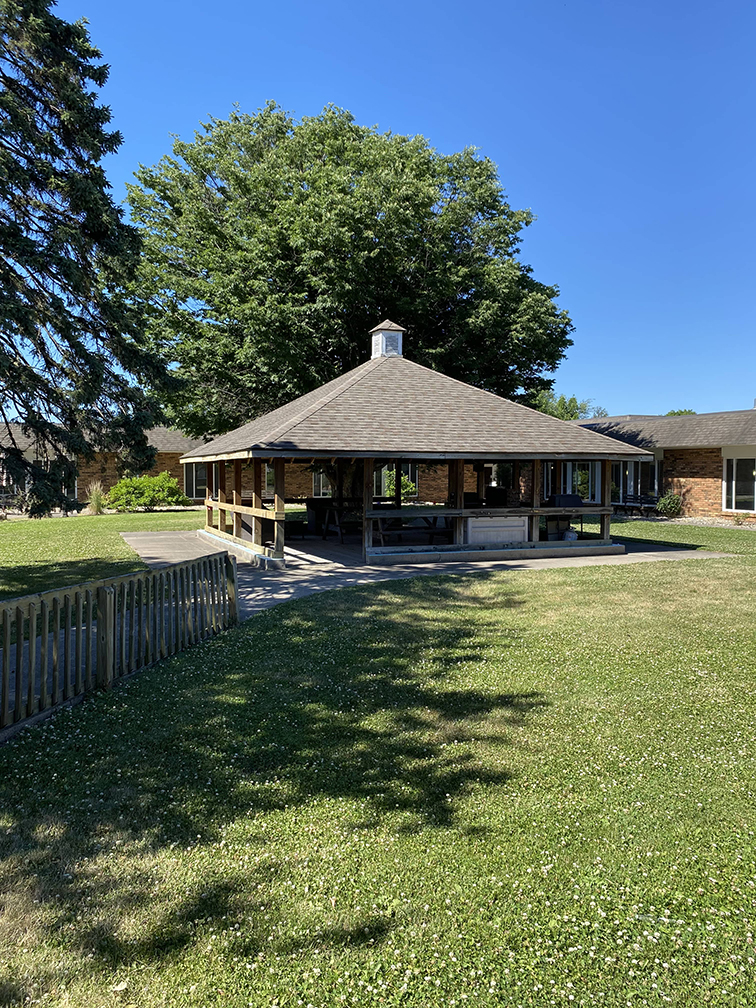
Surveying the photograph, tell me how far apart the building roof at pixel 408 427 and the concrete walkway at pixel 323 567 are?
248 centimetres

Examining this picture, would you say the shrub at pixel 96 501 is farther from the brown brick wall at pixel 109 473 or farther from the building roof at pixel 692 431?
the building roof at pixel 692 431

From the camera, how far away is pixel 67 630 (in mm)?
5879

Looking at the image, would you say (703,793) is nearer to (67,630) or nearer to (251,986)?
(251,986)

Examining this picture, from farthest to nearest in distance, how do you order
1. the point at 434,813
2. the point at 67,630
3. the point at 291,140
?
the point at 291,140 → the point at 67,630 → the point at 434,813

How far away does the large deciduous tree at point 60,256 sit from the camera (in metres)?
10.4

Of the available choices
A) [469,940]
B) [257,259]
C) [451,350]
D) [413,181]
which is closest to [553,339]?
[451,350]

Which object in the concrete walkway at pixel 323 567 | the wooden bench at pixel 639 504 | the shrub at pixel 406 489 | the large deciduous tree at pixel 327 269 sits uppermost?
the large deciduous tree at pixel 327 269

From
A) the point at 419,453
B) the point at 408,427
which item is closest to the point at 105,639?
the point at 419,453

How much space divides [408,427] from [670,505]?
1641cm

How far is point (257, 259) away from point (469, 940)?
23048 millimetres

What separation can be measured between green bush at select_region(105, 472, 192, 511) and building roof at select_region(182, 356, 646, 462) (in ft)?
49.6

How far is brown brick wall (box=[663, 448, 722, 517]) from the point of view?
2630cm

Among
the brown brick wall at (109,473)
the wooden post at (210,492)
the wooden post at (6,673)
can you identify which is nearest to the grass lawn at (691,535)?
the wooden post at (210,492)

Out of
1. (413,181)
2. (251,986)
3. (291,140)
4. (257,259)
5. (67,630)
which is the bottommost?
(251,986)
